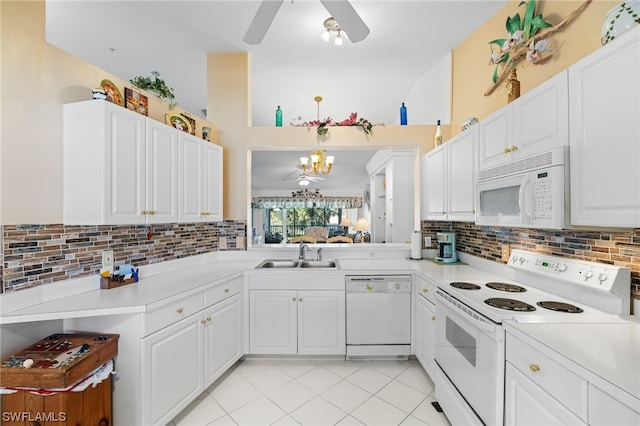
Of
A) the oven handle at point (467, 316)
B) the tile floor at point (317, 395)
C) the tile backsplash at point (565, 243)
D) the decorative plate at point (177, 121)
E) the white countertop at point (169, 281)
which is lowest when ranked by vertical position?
the tile floor at point (317, 395)

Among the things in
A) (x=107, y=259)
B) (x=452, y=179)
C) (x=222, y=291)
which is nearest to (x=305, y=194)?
(x=452, y=179)

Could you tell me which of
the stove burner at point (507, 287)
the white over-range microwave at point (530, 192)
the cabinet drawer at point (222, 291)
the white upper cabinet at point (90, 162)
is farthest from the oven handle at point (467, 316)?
the white upper cabinet at point (90, 162)

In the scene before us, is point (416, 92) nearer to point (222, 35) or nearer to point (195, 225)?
point (222, 35)

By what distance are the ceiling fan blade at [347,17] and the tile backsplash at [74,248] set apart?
192cm

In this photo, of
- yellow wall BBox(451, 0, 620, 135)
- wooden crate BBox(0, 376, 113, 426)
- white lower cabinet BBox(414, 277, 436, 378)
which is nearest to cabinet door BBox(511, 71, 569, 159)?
yellow wall BBox(451, 0, 620, 135)

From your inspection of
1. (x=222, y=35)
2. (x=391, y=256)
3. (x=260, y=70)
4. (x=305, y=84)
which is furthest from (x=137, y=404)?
(x=305, y=84)

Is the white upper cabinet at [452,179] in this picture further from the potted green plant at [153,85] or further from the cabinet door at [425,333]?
the potted green plant at [153,85]

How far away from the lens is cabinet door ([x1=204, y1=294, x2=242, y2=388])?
81.7 inches

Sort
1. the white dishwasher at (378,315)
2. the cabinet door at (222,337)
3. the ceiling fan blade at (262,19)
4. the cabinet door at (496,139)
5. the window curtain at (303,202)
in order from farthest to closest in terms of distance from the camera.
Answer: the window curtain at (303,202), the white dishwasher at (378,315), the cabinet door at (222,337), the cabinet door at (496,139), the ceiling fan blade at (262,19)

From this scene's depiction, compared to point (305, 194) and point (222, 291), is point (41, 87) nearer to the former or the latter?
Answer: point (222, 291)

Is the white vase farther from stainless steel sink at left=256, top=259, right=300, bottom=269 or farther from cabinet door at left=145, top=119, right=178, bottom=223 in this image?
stainless steel sink at left=256, top=259, right=300, bottom=269

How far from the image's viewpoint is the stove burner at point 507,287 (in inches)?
69.6

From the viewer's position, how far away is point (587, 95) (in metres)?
1.20

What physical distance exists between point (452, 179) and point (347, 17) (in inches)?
61.6
